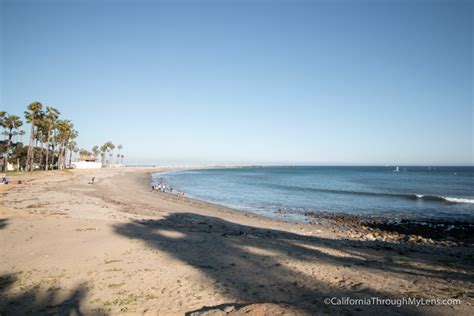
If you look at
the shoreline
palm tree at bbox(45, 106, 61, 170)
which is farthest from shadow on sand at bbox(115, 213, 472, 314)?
palm tree at bbox(45, 106, 61, 170)

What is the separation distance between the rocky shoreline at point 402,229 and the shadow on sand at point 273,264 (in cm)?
430

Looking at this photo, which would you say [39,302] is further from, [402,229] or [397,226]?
[397,226]

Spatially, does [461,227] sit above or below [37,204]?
below

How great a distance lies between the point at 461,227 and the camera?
1794 cm

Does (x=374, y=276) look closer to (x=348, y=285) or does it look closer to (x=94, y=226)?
(x=348, y=285)

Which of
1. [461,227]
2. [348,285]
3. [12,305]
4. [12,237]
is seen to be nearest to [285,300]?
[348,285]

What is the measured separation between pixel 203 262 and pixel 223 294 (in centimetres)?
231

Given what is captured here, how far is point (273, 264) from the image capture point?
313 inches

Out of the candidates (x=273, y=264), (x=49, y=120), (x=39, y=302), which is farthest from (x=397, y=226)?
(x=49, y=120)

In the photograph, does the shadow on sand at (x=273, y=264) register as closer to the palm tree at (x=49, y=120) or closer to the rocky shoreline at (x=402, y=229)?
the rocky shoreline at (x=402, y=229)

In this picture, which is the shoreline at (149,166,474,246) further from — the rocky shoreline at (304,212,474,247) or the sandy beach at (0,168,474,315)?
the sandy beach at (0,168,474,315)

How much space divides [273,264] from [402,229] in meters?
14.2

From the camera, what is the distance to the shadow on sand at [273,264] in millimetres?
5746

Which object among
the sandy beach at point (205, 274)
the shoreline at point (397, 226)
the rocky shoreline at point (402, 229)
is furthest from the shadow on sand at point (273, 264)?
the shoreline at point (397, 226)
